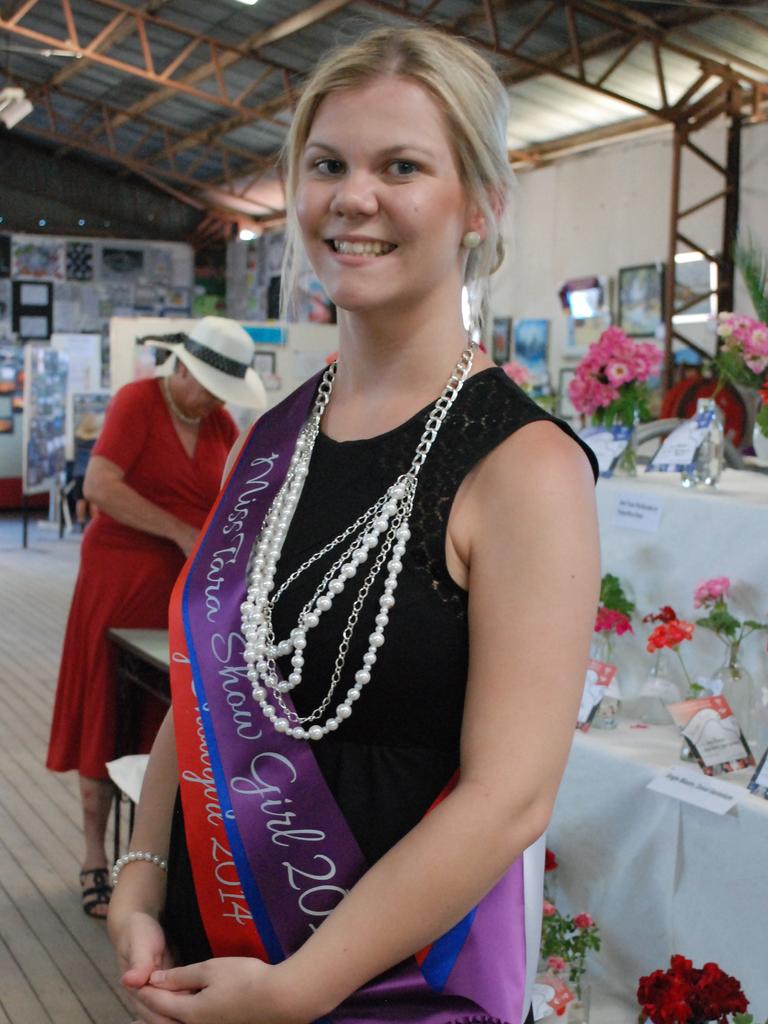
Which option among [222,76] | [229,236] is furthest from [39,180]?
[222,76]

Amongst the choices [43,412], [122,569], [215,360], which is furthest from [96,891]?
Result: [43,412]

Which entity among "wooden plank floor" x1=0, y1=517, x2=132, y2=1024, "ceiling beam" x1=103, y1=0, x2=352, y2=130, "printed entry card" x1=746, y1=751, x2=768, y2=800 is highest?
"ceiling beam" x1=103, y1=0, x2=352, y2=130

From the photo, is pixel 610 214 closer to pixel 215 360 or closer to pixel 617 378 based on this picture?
pixel 215 360

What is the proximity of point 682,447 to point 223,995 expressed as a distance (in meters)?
1.60

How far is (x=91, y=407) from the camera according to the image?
1132 centimetres

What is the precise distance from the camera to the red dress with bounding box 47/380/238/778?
3.24 m

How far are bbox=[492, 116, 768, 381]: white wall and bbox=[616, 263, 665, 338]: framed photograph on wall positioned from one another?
9 centimetres

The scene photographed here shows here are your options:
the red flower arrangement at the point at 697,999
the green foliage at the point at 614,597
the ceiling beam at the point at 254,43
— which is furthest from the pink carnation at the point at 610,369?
the ceiling beam at the point at 254,43

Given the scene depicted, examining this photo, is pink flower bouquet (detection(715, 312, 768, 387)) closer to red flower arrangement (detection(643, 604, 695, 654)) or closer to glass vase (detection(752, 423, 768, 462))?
glass vase (detection(752, 423, 768, 462))

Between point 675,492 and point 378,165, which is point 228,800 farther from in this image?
point 675,492

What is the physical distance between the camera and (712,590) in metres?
1.91

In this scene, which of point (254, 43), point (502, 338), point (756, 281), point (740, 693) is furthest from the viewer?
point (502, 338)

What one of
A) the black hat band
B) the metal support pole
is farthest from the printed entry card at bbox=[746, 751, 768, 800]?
the metal support pole

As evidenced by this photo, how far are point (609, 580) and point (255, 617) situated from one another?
4.05ft
